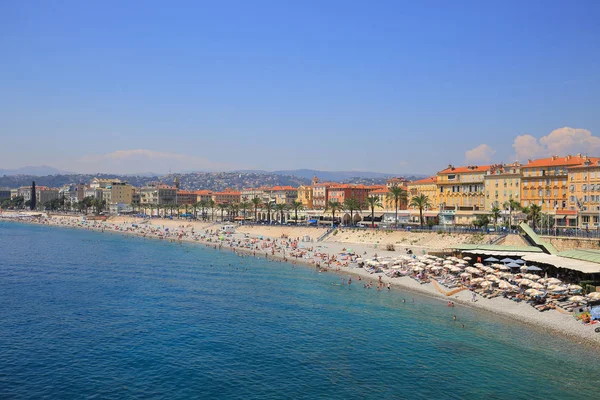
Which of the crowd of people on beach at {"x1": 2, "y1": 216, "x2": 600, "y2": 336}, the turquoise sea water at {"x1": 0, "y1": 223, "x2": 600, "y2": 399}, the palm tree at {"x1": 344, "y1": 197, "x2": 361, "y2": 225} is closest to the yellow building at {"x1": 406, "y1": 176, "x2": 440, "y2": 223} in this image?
the palm tree at {"x1": 344, "y1": 197, "x2": 361, "y2": 225}

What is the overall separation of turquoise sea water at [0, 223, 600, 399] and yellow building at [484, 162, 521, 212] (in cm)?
4275

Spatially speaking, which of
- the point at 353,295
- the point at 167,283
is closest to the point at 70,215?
the point at 167,283

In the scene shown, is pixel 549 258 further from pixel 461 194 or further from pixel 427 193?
Result: pixel 427 193

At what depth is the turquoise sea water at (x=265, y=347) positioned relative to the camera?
25.3 m

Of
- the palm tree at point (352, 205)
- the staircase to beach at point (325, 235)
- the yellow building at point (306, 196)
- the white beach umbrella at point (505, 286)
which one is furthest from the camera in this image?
the yellow building at point (306, 196)

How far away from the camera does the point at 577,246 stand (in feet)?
179

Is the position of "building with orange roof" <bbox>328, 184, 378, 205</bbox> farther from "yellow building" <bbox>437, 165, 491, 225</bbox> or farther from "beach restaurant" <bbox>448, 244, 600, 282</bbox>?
"beach restaurant" <bbox>448, 244, 600, 282</bbox>

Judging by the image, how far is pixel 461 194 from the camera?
91.7 m

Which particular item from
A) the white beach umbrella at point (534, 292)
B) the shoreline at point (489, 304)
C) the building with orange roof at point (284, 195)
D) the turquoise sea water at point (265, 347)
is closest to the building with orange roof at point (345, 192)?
the building with orange roof at point (284, 195)

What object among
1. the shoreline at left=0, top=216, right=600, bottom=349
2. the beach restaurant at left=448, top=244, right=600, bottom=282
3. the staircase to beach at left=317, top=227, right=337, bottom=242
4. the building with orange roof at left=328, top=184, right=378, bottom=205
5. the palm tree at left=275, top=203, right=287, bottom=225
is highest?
the building with orange roof at left=328, top=184, right=378, bottom=205

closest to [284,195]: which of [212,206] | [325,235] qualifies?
[212,206]

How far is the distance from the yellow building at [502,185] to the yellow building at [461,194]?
1.50m

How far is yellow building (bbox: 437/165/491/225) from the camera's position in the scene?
276ft

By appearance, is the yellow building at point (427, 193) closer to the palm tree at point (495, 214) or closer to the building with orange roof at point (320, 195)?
the palm tree at point (495, 214)
